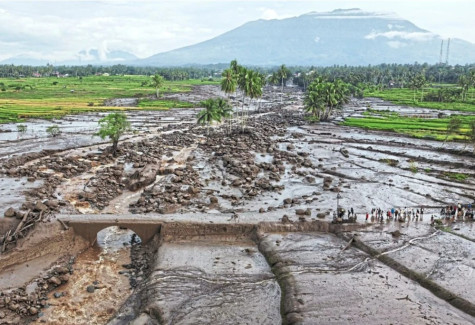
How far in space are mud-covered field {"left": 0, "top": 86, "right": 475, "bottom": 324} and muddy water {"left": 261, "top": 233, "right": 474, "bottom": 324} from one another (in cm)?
11

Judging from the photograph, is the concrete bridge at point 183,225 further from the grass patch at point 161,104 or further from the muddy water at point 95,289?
the grass patch at point 161,104

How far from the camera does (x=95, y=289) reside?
2833 cm

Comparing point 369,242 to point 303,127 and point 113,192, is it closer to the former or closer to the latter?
point 113,192

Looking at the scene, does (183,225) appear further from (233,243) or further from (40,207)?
(40,207)

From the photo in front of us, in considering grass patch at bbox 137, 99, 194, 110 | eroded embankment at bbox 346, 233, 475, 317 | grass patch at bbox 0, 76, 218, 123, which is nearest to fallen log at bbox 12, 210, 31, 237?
eroded embankment at bbox 346, 233, 475, 317

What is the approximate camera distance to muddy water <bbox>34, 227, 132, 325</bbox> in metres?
25.4

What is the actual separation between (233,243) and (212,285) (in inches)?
285

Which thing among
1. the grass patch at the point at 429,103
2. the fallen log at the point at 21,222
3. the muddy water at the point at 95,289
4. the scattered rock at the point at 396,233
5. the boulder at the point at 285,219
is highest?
the grass patch at the point at 429,103

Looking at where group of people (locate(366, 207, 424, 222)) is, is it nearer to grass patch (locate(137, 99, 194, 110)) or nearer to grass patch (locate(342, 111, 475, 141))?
Answer: grass patch (locate(342, 111, 475, 141))

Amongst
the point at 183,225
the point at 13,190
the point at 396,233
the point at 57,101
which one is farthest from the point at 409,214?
the point at 57,101

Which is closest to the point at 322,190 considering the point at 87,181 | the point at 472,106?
the point at 87,181

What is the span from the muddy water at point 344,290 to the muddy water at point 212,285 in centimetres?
132

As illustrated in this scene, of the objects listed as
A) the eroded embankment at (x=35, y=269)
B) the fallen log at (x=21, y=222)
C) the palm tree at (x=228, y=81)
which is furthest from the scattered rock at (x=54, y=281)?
the palm tree at (x=228, y=81)

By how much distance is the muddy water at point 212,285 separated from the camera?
24562 mm
